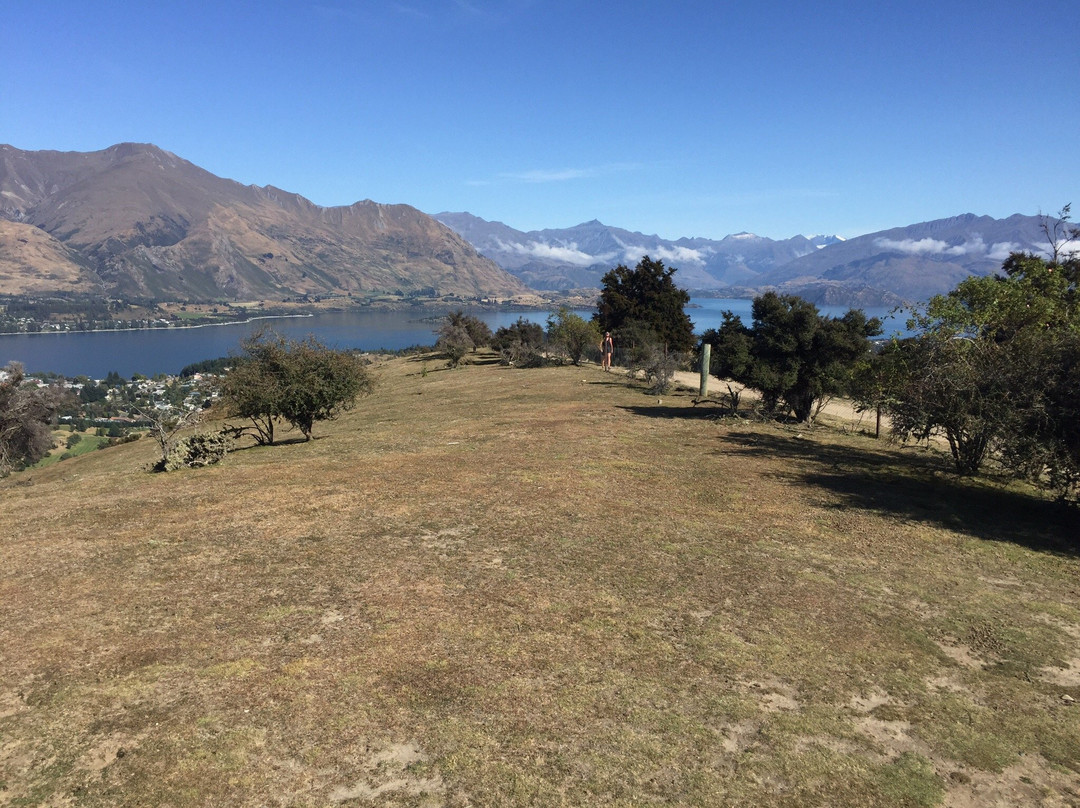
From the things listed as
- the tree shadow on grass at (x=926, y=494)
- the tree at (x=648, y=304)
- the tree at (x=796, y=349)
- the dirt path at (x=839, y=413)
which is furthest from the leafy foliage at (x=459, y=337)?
the tree shadow on grass at (x=926, y=494)

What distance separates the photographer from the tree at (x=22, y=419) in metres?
29.9

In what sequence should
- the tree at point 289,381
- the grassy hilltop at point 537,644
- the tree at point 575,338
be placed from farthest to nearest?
1. the tree at point 575,338
2. the tree at point 289,381
3. the grassy hilltop at point 537,644

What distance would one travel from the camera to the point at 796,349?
23.8 metres

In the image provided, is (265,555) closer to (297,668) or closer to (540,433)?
(297,668)

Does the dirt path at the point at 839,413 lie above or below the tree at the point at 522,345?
below

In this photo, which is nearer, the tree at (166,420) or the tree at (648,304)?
the tree at (166,420)

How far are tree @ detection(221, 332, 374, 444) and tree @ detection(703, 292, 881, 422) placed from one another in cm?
1585

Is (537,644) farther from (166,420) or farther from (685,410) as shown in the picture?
(685,410)

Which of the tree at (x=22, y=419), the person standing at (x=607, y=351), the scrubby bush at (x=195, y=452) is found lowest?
the tree at (x=22, y=419)

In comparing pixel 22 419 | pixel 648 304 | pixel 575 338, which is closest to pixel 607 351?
pixel 575 338

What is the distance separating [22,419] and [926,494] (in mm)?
41112

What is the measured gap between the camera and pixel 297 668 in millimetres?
7270

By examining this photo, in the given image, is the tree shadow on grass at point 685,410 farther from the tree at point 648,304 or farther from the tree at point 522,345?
the tree at point 648,304

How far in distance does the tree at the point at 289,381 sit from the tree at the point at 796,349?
15.9 m
